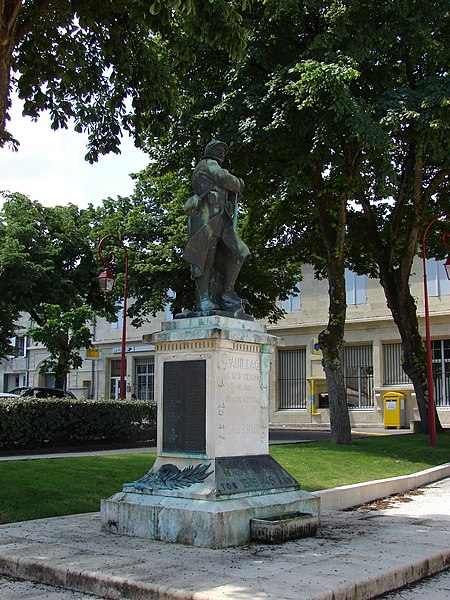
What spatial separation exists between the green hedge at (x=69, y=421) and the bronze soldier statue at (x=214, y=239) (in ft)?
35.8

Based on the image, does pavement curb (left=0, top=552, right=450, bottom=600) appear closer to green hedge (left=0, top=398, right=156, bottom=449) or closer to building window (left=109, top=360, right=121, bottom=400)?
green hedge (left=0, top=398, right=156, bottom=449)

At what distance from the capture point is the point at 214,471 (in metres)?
7.57

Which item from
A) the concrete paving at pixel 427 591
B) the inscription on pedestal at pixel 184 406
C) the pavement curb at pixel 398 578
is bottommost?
the concrete paving at pixel 427 591

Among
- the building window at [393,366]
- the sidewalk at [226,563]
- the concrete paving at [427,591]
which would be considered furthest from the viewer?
the building window at [393,366]

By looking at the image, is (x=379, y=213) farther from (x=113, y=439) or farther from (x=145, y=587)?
(x=145, y=587)

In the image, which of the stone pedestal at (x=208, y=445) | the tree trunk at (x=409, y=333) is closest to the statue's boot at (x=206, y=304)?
the stone pedestal at (x=208, y=445)

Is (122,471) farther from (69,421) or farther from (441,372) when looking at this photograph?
(441,372)

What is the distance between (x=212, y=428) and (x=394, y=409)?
26381mm

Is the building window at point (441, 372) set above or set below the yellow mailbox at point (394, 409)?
above

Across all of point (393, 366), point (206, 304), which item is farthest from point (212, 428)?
point (393, 366)

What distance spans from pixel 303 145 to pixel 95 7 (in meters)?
7.98

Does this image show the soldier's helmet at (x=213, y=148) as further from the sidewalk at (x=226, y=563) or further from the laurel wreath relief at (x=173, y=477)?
the sidewalk at (x=226, y=563)

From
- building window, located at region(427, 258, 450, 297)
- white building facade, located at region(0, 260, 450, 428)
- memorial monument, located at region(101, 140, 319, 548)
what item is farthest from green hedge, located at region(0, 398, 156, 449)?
building window, located at region(427, 258, 450, 297)

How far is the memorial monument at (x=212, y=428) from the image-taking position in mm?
7344
